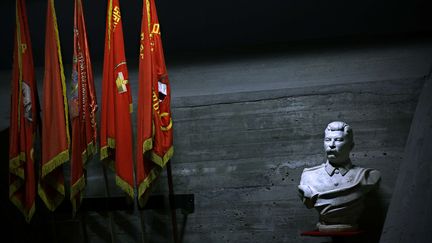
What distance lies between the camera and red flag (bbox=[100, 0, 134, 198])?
418 cm

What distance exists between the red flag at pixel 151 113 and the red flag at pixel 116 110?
0.11 metres

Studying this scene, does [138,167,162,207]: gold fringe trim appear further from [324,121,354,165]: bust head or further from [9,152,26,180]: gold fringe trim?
[324,121,354,165]: bust head

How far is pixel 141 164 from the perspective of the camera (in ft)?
13.5

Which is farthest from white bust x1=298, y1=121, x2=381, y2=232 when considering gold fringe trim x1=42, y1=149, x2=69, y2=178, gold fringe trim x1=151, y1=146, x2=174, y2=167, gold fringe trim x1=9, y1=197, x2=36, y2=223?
gold fringe trim x1=9, y1=197, x2=36, y2=223

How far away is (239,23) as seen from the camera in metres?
5.23

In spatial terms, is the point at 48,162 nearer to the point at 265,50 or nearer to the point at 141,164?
the point at 141,164

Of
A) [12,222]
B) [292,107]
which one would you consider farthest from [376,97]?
[12,222]

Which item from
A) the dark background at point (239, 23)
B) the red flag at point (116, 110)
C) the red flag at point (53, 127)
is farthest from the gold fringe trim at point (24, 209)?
the dark background at point (239, 23)

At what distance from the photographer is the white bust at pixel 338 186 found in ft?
12.3

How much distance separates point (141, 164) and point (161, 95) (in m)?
0.49

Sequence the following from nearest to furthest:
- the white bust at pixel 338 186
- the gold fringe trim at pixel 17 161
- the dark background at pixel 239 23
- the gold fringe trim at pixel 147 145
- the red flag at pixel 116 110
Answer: the white bust at pixel 338 186
the gold fringe trim at pixel 147 145
the red flag at pixel 116 110
the gold fringe trim at pixel 17 161
the dark background at pixel 239 23

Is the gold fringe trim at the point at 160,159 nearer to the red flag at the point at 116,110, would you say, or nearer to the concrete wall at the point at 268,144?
the red flag at the point at 116,110

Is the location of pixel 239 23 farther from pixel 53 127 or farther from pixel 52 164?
pixel 52 164

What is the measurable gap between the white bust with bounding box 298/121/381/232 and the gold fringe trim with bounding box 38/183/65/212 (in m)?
1.65
